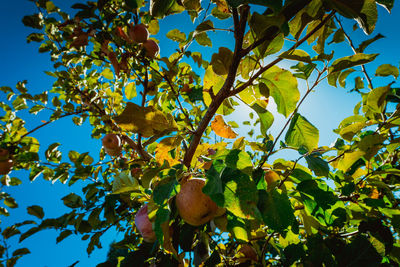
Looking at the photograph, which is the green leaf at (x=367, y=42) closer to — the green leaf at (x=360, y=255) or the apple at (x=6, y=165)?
the green leaf at (x=360, y=255)

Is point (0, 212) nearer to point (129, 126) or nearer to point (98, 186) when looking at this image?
point (98, 186)

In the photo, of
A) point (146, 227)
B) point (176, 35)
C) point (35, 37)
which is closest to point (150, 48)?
point (176, 35)

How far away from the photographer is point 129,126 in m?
0.70

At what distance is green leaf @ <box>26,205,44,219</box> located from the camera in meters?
1.38

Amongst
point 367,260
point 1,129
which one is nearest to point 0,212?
point 1,129

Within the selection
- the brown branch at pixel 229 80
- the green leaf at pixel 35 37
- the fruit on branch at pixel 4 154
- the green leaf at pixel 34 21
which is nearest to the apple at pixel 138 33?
the green leaf at pixel 34 21

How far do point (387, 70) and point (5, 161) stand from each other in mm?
2755

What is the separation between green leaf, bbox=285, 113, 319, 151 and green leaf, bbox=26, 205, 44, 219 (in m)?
1.66

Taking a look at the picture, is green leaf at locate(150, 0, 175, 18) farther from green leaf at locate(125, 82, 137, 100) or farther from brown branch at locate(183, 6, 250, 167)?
green leaf at locate(125, 82, 137, 100)

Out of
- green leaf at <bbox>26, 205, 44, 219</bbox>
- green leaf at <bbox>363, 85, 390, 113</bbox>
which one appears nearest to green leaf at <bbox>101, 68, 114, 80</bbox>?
green leaf at <bbox>26, 205, 44, 219</bbox>

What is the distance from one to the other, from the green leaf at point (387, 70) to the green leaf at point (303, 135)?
2.62 ft

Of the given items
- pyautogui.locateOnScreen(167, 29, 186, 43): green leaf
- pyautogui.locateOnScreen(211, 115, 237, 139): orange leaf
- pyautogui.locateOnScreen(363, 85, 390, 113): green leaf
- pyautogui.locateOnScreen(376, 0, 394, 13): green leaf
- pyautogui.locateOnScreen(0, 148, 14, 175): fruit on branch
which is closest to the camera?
pyautogui.locateOnScreen(376, 0, 394, 13): green leaf

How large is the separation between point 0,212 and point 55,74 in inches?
60.0

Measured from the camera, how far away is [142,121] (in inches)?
27.7
